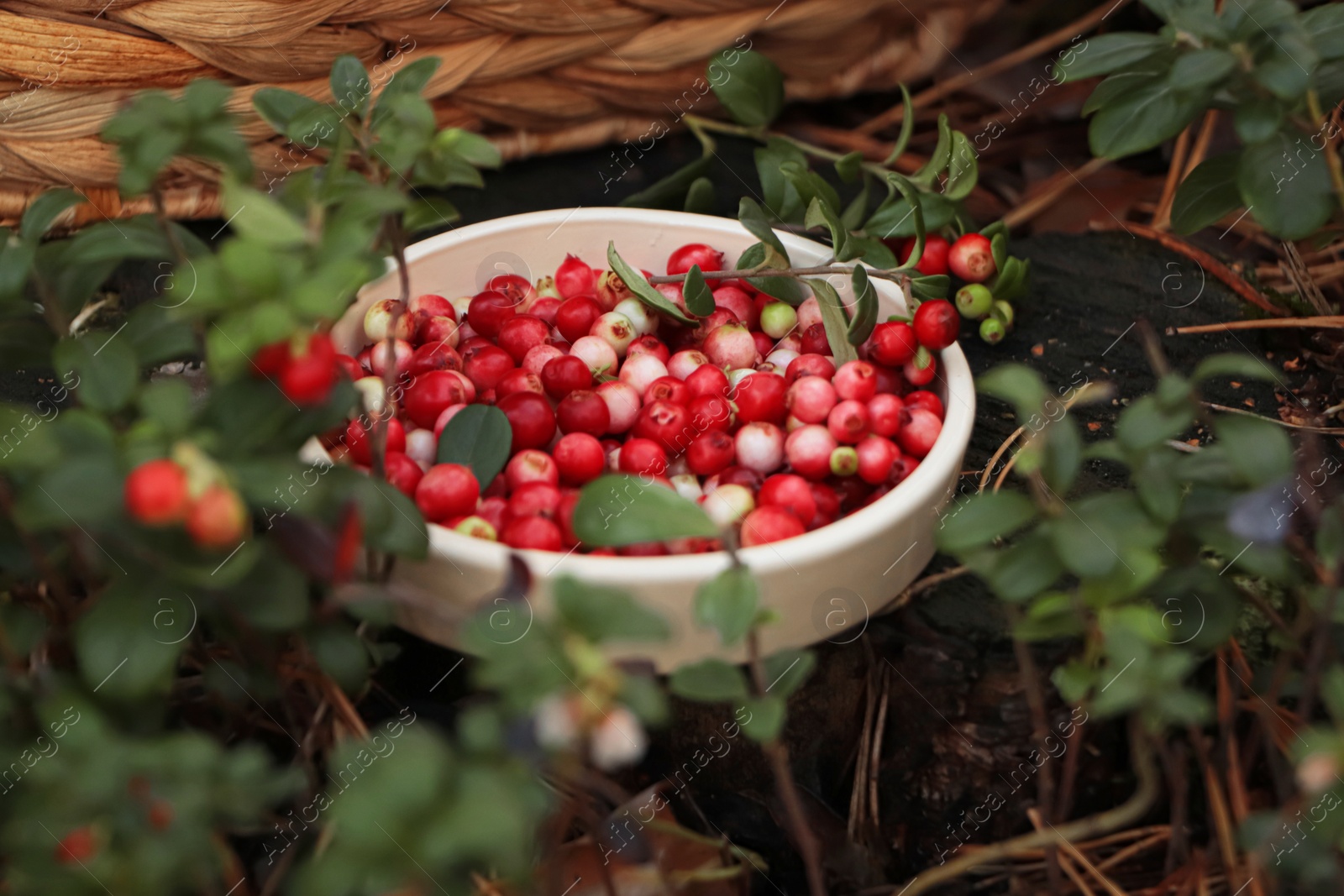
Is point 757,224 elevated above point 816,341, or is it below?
above

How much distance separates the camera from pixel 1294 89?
85 centimetres

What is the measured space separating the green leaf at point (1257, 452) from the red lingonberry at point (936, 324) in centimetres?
40

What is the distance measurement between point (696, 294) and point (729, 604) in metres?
0.52

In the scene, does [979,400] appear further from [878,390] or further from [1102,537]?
[1102,537]

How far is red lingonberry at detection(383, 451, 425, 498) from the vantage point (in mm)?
1015

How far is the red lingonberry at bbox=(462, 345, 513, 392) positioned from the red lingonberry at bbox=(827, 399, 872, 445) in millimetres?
363

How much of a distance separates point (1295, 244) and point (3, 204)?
5.49 ft

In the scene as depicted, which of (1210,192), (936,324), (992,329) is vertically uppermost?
(1210,192)

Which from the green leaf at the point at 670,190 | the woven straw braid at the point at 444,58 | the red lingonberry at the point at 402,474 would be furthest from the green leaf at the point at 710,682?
the woven straw braid at the point at 444,58

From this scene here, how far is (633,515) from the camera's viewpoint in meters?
0.79

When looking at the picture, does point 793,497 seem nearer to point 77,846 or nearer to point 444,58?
point 77,846

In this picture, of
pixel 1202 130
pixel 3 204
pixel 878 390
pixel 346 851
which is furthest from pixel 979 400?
pixel 3 204

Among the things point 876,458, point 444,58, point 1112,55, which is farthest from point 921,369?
point 444,58

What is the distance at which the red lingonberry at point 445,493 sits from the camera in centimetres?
99
